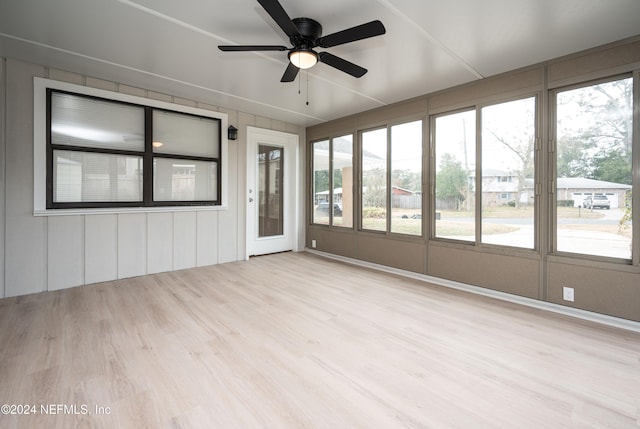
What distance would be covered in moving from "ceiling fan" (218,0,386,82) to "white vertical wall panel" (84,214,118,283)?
9.24 feet

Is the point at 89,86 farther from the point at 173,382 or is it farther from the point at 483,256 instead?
the point at 483,256

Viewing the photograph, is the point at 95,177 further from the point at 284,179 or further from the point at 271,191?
the point at 284,179

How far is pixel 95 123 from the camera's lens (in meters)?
3.63

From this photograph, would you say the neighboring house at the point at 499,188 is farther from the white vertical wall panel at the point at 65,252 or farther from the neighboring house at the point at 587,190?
the white vertical wall panel at the point at 65,252

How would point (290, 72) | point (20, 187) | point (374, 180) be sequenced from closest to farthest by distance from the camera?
point (290, 72) → point (20, 187) → point (374, 180)

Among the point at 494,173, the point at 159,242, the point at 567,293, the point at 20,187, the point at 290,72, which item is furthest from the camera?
the point at 159,242

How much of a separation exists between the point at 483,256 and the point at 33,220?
5255 mm

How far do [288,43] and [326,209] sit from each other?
328cm

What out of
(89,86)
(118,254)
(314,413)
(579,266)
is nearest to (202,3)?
(89,86)

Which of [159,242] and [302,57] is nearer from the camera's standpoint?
[302,57]

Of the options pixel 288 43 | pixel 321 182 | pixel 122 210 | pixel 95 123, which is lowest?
pixel 122 210

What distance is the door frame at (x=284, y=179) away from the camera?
5.14 m

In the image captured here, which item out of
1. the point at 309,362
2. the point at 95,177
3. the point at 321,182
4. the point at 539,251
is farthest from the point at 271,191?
the point at 539,251

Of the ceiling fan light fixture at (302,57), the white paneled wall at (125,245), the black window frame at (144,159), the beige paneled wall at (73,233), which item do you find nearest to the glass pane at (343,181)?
the beige paneled wall at (73,233)
